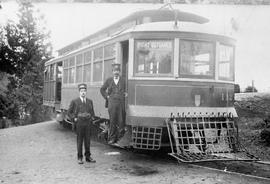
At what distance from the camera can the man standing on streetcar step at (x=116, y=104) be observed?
849cm

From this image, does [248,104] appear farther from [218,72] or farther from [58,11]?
[58,11]

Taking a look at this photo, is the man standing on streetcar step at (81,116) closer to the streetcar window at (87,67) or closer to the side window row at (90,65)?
the side window row at (90,65)

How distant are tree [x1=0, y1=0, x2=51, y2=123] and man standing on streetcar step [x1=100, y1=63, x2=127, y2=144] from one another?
22.2 metres

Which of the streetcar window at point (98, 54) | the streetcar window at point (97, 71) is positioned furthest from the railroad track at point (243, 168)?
the streetcar window at point (98, 54)

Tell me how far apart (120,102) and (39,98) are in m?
23.9

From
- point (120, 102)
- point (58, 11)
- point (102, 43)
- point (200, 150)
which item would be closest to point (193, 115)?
point (200, 150)

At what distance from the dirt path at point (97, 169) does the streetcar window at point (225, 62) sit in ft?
7.53

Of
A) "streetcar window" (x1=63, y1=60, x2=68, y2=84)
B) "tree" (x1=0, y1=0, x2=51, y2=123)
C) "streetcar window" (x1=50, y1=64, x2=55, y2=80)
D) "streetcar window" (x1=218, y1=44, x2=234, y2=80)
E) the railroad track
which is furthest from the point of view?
"tree" (x1=0, y1=0, x2=51, y2=123)

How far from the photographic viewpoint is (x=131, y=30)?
27.7 ft

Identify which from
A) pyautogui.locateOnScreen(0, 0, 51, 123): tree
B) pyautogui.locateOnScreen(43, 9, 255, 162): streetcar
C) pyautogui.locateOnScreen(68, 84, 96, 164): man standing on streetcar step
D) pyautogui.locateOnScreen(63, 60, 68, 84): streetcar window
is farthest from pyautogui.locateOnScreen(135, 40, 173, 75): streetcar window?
pyautogui.locateOnScreen(0, 0, 51, 123): tree

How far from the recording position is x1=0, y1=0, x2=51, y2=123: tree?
98.4 ft

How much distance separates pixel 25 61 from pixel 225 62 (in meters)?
24.4

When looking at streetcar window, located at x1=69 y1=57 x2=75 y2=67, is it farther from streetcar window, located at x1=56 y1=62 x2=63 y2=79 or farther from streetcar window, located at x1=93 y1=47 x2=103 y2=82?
streetcar window, located at x1=56 y1=62 x2=63 y2=79

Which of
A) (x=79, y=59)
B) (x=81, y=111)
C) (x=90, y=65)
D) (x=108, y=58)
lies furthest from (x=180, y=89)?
(x=79, y=59)
